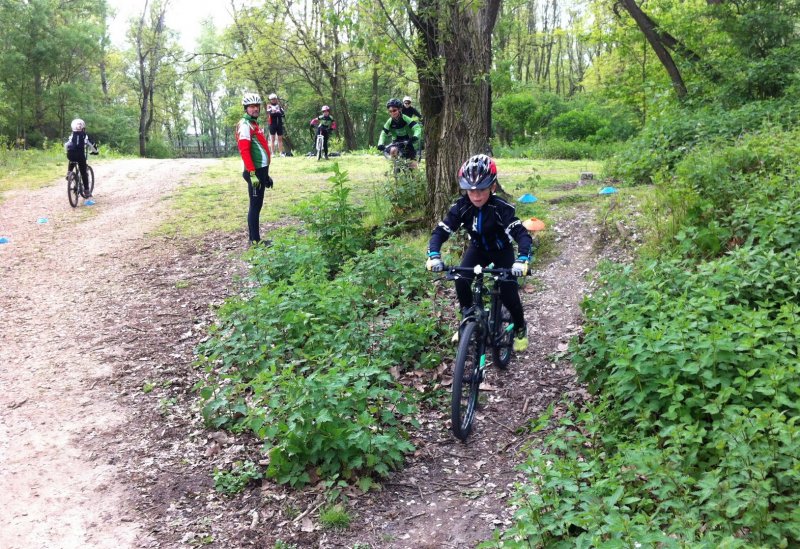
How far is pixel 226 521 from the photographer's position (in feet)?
14.0

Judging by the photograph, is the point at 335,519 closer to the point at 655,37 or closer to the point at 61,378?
the point at 61,378

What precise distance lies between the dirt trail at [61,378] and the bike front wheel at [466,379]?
242cm

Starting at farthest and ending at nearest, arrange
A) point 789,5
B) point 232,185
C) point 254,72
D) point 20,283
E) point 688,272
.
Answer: point 254,72 < point 232,185 < point 789,5 < point 20,283 < point 688,272

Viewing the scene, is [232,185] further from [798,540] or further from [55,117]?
[55,117]

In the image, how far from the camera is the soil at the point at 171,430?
13.5ft

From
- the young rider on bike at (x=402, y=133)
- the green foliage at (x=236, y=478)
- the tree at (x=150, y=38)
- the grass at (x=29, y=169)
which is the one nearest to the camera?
the green foliage at (x=236, y=478)

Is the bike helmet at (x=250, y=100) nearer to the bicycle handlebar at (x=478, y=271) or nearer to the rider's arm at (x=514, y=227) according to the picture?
the rider's arm at (x=514, y=227)

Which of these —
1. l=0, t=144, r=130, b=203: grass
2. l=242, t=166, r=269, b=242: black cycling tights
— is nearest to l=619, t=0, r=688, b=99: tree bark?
l=242, t=166, r=269, b=242: black cycling tights

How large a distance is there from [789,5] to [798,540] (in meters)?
10.5

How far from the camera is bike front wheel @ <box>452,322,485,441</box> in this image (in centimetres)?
471

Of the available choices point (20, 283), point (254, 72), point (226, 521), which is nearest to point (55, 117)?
point (254, 72)

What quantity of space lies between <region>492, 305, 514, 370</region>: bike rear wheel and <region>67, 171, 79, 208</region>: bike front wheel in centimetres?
1167

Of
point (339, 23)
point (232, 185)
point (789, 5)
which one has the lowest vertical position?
point (232, 185)

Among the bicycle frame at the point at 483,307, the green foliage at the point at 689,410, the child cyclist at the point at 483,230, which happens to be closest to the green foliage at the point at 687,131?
the green foliage at the point at 689,410
